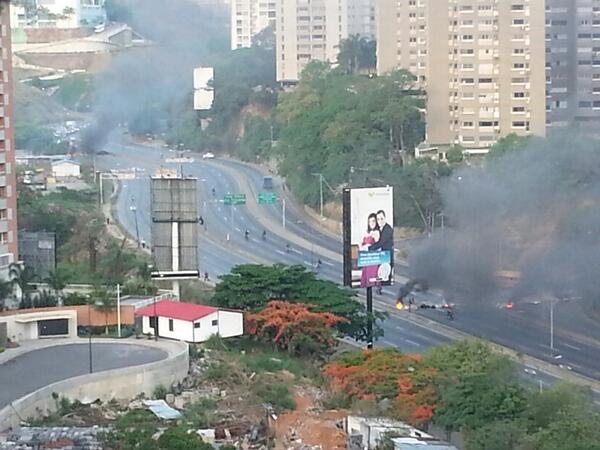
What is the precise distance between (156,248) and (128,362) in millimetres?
2111

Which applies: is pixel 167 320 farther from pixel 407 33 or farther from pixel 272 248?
pixel 407 33

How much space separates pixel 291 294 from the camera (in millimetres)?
8727

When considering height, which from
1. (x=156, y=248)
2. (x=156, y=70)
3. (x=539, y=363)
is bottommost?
(x=539, y=363)

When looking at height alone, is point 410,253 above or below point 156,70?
below

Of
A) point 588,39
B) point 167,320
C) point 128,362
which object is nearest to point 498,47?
point 588,39

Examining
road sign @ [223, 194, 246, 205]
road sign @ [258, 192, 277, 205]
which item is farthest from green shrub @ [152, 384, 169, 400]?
road sign @ [258, 192, 277, 205]

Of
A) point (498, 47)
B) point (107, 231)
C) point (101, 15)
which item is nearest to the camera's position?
point (107, 231)

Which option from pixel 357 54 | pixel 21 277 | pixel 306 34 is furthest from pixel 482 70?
pixel 21 277

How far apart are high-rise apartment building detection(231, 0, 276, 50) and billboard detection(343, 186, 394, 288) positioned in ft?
41.8

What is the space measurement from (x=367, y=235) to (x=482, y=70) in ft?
21.9

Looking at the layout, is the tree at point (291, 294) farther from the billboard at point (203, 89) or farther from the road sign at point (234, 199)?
the billboard at point (203, 89)

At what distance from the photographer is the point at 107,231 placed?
42.8 ft

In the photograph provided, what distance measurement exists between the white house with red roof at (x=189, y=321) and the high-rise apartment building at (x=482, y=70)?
22.6 ft

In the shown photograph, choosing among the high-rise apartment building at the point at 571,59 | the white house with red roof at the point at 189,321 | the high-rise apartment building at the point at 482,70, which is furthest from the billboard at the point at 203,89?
the white house with red roof at the point at 189,321
